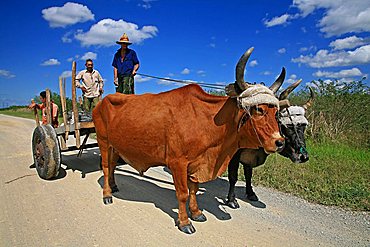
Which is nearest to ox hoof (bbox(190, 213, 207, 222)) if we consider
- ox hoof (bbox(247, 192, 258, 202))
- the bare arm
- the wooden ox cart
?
ox hoof (bbox(247, 192, 258, 202))

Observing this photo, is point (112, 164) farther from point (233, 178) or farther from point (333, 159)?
point (333, 159)

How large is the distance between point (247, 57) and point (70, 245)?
303cm

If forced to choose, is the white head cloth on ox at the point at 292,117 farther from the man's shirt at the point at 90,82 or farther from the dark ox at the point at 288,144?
the man's shirt at the point at 90,82

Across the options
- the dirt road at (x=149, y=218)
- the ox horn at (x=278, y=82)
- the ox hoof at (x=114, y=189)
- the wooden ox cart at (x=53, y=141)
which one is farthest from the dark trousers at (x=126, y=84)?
the ox horn at (x=278, y=82)

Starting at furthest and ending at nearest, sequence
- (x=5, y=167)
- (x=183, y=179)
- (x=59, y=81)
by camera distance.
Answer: (x=5, y=167) → (x=59, y=81) → (x=183, y=179)

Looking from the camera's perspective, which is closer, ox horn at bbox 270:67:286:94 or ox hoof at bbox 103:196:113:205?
ox horn at bbox 270:67:286:94

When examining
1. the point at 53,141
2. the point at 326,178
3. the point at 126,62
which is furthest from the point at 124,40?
the point at 326,178

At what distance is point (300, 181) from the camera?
6020mm

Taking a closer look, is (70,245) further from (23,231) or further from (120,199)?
(120,199)

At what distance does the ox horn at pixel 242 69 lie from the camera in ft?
11.4

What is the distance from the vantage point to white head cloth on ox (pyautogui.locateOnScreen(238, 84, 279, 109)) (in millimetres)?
3508

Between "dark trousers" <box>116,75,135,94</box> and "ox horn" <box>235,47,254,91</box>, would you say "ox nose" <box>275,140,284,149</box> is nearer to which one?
"ox horn" <box>235,47,254,91</box>

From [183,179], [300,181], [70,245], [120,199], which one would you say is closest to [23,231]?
[70,245]

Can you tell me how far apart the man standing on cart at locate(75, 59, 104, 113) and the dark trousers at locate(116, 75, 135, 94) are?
744mm
